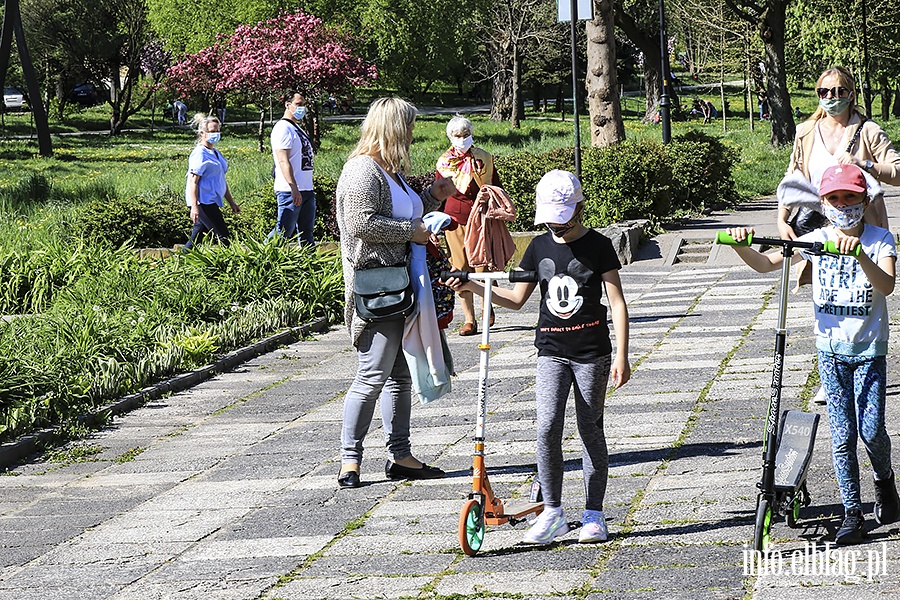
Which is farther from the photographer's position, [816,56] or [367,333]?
[816,56]

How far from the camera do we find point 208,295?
37.1 feet

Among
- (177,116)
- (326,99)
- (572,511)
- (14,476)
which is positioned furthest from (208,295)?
(177,116)

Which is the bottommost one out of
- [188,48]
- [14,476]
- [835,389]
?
[14,476]

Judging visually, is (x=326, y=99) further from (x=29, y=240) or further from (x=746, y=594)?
(x=746, y=594)

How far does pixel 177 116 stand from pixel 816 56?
29922 mm

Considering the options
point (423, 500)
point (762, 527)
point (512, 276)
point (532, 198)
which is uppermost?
point (512, 276)


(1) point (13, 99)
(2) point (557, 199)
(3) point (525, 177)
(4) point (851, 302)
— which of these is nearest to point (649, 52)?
(3) point (525, 177)

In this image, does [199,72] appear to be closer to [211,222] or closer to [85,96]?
[85,96]

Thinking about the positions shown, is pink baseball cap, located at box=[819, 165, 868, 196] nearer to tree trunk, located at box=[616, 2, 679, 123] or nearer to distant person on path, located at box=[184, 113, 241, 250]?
distant person on path, located at box=[184, 113, 241, 250]

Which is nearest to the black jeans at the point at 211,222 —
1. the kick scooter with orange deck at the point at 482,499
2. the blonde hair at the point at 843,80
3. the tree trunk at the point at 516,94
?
the blonde hair at the point at 843,80

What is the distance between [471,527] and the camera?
4848 mm

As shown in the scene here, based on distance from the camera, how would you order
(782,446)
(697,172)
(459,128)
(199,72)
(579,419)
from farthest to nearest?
(199,72) → (697,172) → (459,128) → (579,419) → (782,446)

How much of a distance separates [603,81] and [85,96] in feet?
173

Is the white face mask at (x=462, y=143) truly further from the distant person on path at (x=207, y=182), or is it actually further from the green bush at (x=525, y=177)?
the green bush at (x=525, y=177)
